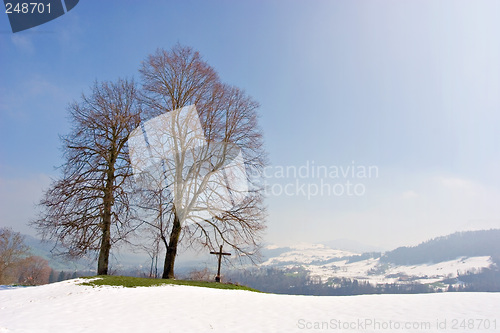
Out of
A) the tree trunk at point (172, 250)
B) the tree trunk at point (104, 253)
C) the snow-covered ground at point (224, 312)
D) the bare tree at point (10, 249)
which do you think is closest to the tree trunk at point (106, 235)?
the tree trunk at point (104, 253)

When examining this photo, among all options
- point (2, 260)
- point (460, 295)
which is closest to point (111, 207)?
point (460, 295)

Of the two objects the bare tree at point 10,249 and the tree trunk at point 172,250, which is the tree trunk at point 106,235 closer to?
the tree trunk at point 172,250

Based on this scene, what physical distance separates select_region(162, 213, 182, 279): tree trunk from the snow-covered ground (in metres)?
5.02

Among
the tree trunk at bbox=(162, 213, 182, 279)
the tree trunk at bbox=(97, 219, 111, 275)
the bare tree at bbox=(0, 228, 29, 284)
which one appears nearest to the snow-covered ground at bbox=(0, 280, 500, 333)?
the tree trunk at bbox=(97, 219, 111, 275)

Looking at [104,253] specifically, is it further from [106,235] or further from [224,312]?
[224,312]

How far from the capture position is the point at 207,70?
2241 cm

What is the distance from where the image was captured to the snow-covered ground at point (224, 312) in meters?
9.05

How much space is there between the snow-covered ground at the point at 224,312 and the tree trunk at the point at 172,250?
5019mm

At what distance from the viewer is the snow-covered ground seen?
29.7 ft

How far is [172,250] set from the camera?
1934 centimetres

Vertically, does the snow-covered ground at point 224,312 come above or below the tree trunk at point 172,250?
below

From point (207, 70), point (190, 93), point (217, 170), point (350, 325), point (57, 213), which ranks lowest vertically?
point (350, 325)

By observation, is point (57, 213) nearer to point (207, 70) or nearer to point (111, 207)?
point (111, 207)

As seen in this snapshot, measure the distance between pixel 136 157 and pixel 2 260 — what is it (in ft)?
106
